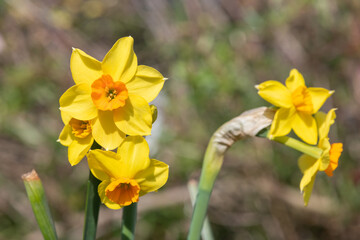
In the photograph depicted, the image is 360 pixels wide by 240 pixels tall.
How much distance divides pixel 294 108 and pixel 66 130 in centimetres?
46

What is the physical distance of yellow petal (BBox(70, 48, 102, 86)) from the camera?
73cm

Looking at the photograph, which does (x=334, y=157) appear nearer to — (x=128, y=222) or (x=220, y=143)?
(x=220, y=143)

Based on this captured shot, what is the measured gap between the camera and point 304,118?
32.1 inches

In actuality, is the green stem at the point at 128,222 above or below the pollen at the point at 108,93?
below

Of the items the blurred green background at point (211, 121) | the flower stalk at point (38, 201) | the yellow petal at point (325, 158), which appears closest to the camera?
the flower stalk at point (38, 201)

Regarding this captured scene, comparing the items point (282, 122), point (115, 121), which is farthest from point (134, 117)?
point (282, 122)

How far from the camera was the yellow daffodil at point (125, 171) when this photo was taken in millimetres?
683

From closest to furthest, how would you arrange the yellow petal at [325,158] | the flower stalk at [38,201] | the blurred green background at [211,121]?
the flower stalk at [38,201]
the yellow petal at [325,158]
the blurred green background at [211,121]

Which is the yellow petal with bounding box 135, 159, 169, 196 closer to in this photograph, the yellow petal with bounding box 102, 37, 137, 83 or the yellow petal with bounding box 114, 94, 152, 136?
the yellow petal with bounding box 114, 94, 152, 136

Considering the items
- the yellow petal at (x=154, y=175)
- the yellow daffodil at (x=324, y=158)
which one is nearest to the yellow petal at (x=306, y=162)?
the yellow daffodil at (x=324, y=158)

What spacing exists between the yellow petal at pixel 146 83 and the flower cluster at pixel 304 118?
214 mm

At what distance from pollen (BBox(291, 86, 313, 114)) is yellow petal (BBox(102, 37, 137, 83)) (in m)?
0.33

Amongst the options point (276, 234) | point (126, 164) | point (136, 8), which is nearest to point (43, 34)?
point (136, 8)

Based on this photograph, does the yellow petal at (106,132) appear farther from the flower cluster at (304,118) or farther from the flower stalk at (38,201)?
the flower cluster at (304,118)
